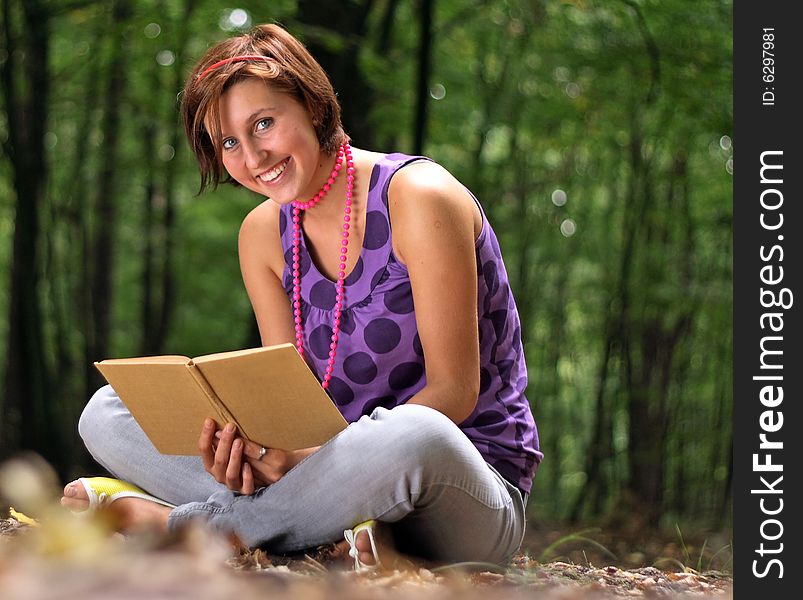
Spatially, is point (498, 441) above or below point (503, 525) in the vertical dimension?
above

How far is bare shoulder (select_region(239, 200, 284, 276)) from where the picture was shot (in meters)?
2.85

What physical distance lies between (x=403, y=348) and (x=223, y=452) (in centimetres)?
55

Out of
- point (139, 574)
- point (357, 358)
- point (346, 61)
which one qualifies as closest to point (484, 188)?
point (346, 61)

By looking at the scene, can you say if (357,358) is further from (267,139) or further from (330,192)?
(267,139)

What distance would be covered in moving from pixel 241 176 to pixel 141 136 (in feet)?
20.2

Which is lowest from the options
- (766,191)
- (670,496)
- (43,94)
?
(670,496)

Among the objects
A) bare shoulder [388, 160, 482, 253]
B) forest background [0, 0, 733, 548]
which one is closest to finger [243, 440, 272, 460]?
bare shoulder [388, 160, 482, 253]

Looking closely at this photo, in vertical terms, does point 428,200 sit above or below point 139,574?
above

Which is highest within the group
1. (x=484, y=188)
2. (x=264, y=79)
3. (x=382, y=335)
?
(x=484, y=188)

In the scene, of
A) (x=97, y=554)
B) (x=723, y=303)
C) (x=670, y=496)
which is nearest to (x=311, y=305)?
(x=97, y=554)

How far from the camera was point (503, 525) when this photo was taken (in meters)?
2.37

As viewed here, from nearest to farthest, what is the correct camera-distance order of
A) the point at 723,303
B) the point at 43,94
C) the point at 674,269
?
the point at 43,94, the point at 723,303, the point at 674,269

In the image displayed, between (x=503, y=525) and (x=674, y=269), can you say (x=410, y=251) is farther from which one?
(x=674, y=269)

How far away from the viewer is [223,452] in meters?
2.18
